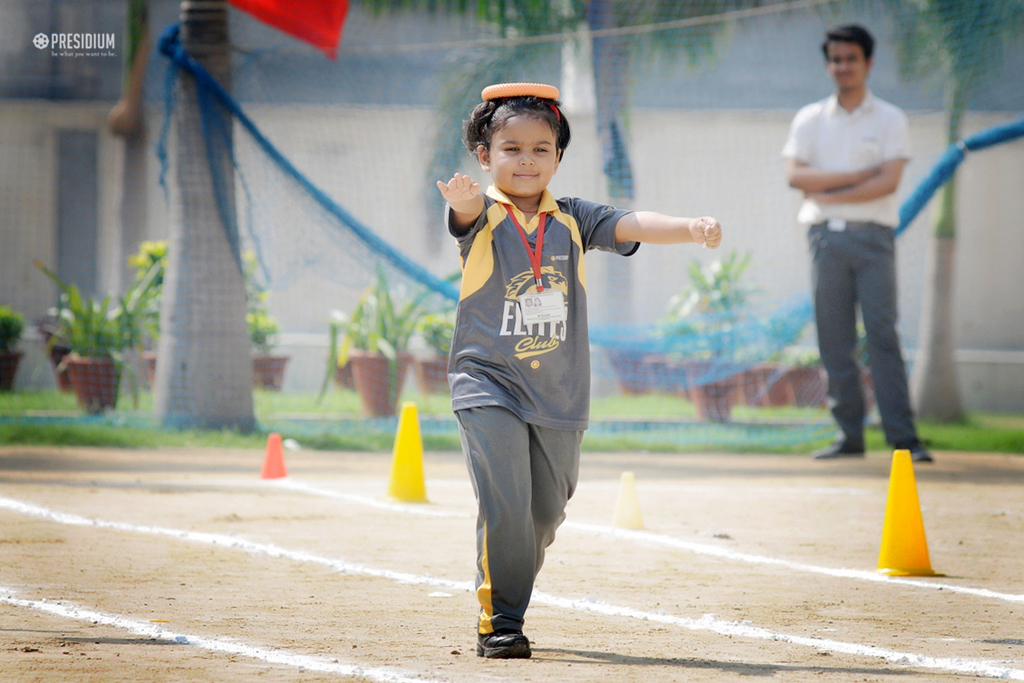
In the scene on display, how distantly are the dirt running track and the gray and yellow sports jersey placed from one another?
72 cm

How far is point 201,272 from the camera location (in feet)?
30.9

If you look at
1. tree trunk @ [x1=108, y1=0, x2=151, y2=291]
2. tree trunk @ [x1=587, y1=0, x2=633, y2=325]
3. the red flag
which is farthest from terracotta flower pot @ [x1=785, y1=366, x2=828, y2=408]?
tree trunk @ [x1=108, y1=0, x2=151, y2=291]

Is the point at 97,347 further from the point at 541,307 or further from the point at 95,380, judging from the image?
the point at 541,307

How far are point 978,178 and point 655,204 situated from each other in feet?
14.7

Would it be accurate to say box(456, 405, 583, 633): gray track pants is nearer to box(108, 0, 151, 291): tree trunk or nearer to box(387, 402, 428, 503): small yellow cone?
box(387, 402, 428, 503): small yellow cone

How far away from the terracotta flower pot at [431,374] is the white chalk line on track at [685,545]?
4.87 m

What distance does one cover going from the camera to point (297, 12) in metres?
9.46

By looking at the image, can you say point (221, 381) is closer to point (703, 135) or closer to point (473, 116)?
point (473, 116)

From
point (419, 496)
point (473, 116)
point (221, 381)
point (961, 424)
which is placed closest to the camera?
point (473, 116)

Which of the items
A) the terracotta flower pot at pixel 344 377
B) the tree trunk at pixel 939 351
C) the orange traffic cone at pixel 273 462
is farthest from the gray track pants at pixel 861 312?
the terracotta flower pot at pixel 344 377

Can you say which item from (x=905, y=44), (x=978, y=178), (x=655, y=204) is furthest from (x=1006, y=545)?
(x=978, y=178)

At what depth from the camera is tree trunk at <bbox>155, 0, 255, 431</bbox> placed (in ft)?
30.8

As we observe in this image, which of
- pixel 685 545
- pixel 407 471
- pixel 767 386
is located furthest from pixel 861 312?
pixel 767 386

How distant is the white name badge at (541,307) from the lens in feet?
10.8
